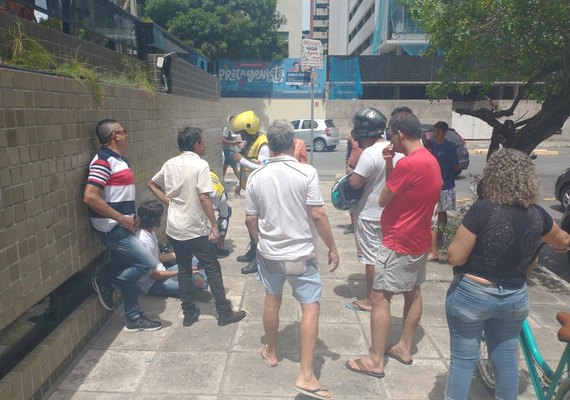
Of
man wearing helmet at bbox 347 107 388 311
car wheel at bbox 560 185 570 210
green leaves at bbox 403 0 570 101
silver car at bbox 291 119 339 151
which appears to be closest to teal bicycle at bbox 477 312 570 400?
man wearing helmet at bbox 347 107 388 311

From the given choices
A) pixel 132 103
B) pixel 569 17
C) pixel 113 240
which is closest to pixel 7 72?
pixel 113 240

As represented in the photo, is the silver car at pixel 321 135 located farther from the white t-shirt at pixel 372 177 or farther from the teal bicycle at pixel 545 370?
the teal bicycle at pixel 545 370

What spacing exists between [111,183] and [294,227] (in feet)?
5.04

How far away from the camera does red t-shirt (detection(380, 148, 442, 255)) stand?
10.4 ft

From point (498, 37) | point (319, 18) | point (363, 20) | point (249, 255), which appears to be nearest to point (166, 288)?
point (249, 255)

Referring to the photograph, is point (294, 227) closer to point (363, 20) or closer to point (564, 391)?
point (564, 391)

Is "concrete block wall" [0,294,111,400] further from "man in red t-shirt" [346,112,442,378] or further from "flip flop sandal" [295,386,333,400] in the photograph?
"man in red t-shirt" [346,112,442,378]

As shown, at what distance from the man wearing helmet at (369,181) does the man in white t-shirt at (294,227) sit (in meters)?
0.88

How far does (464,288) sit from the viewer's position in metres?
2.62

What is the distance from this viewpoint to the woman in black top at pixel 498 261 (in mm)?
2486

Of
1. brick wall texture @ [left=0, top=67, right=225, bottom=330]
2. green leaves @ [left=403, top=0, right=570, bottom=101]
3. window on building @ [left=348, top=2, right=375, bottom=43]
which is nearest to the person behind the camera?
brick wall texture @ [left=0, top=67, right=225, bottom=330]

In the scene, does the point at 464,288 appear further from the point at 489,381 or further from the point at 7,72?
the point at 7,72

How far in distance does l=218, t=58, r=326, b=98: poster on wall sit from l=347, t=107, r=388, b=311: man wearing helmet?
882 inches

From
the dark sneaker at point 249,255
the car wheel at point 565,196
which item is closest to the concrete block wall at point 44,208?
the dark sneaker at point 249,255
